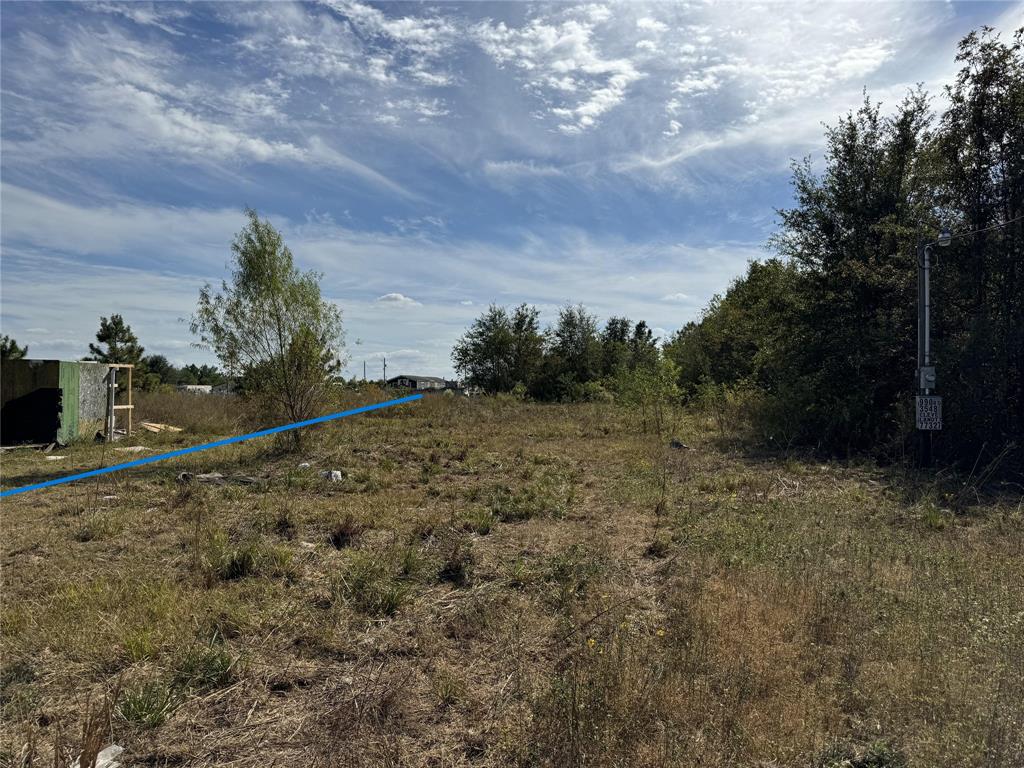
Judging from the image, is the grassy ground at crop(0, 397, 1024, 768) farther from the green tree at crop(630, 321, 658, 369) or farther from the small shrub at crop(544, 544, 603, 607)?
the green tree at crop(630, 321, 658, 369)

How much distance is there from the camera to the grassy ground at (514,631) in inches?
109

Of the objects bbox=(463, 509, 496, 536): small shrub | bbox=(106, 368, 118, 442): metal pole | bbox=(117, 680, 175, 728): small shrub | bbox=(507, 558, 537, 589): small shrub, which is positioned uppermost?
bbox=(106, 368, 118, 442): metal pole

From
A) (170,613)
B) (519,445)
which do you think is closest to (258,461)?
(519,445)

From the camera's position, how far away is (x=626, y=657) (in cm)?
344

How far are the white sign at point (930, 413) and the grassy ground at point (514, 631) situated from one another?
2301mm

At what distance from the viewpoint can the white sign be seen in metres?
10.0

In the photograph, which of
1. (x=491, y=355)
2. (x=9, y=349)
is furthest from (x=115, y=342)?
(x=491, y=355)

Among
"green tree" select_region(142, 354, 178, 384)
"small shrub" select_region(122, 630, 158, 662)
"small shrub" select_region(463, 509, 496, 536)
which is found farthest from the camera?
"green tree" select_region(142, 354, 178, 384)

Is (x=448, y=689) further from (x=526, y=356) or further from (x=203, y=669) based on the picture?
(x=526, y=356)

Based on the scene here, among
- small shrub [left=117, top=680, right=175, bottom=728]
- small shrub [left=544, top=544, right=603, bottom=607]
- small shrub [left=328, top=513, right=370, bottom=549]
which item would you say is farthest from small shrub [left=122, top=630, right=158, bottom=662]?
small shrub [left=544, top=544, right=603, bottom=607]

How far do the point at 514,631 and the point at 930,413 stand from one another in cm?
919

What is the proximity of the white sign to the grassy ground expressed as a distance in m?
2.30

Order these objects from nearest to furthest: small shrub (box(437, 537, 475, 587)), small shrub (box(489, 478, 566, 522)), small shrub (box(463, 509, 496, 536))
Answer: small shrub (box(437, 537, 475, 587)), small shrub (box(463, 509, 496, 536)), small shrub (box(489, 478, 566, 522))

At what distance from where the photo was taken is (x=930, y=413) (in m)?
10.0
